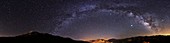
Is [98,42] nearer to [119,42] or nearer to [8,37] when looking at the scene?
[119,42]

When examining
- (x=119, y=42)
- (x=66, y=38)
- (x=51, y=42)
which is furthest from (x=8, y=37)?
(x=119, y=42)

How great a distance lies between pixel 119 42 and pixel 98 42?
12.0 meters

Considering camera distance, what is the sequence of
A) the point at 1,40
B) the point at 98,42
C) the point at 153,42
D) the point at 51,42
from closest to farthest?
the point at 1,40 < the point at 51,42 < the point at 153,42 < the point at 98,42

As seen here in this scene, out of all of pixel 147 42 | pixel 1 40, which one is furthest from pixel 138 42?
pixel 1 40

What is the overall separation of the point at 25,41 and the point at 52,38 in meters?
14.2

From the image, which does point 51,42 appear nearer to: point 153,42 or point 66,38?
point 66,38

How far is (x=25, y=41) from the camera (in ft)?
201

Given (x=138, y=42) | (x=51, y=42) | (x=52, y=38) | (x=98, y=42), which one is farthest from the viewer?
(x=98, y=42)

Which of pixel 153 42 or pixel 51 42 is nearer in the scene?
pixel 51 42

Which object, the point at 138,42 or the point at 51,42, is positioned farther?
the point at 138,42

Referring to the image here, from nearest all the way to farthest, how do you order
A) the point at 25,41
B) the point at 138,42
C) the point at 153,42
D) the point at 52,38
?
the point at 25,41, the point at 52,38, the point at 153,42, the point at 138,42

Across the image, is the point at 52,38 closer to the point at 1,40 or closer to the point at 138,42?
the point at 1,40

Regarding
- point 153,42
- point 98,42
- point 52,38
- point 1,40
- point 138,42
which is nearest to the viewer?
point 1,40

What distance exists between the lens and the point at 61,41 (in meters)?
71.5
